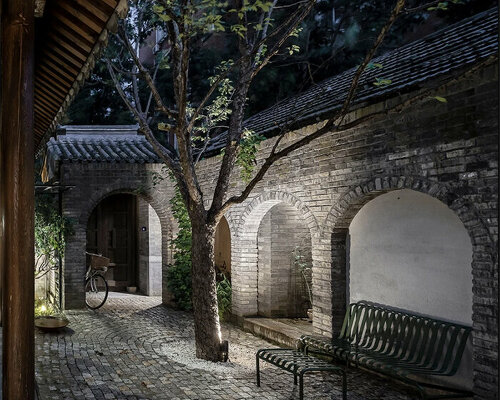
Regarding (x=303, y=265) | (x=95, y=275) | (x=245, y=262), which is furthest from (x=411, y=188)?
(x=95, y=275)

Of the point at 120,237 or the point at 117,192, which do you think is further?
the point at 120,237

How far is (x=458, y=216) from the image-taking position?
20.1 ft

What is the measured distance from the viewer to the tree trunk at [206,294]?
312 inches

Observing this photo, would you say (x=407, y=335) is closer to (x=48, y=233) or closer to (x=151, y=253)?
(x=48, y=233)

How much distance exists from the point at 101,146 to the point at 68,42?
36.6 ft

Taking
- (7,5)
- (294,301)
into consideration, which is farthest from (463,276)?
(7,5)

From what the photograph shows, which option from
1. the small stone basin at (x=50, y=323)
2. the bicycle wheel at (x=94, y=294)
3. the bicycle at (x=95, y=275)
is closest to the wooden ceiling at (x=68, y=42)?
the small stone basin at (x=50, y=323)

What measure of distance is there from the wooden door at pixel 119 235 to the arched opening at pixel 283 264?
713 centimetres

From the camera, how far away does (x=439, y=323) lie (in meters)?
6.63

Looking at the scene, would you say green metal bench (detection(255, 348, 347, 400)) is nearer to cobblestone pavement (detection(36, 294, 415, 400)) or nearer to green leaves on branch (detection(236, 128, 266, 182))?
cobblestone pavement (detection(36, 294, 415, 400))

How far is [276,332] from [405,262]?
291 cm

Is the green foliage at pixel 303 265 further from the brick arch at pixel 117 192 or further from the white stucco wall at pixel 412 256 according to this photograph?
the brick arch at pixel 117 192

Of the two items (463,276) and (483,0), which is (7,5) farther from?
(483,0)

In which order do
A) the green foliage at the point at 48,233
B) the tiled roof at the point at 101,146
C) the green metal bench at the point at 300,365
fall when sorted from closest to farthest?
the green metal bench at the point at 300,365, the green foliage at the point at 48,233, the tiled roof at the point at 101,146
